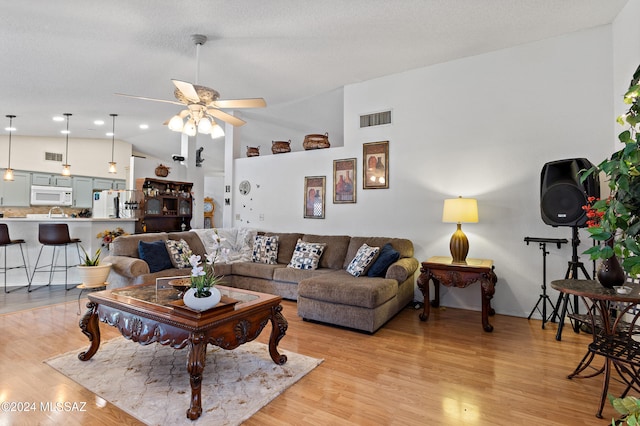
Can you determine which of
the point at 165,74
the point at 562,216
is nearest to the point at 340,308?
the point at 562,216

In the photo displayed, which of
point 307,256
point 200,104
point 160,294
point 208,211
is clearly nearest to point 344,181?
point 307,256

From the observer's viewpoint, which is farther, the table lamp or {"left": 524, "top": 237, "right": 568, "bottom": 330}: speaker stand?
the table lamp

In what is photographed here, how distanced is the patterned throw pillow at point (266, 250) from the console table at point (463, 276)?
7.45ft

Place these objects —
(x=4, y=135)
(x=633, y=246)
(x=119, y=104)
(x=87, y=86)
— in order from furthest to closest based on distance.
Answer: (x=4, y=135)
(x=119, y=104)
(x=87, y=86)
(x=633, y=246)

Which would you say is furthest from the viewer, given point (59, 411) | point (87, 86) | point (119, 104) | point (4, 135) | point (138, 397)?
point (4, 135)

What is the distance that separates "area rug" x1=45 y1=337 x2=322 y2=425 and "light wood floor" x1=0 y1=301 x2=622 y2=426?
0.08 metres

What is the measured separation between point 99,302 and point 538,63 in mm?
5079

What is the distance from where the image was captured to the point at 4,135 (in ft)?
24.2

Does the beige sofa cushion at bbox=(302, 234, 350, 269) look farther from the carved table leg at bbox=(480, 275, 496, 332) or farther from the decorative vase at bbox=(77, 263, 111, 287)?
the decorative vase at bbox=(77, 263, 111, 287)

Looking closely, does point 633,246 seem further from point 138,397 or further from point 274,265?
point 274,265

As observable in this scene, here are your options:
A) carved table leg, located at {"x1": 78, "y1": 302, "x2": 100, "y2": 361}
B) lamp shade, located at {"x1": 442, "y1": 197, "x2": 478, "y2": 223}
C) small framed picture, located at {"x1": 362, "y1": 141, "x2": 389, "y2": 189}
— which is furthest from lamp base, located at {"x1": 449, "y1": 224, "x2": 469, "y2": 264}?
carved table leg, located at {"x1": 78, "y1": 302, "x2": 100, "y2": 361}

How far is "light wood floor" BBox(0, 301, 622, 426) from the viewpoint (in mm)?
1920

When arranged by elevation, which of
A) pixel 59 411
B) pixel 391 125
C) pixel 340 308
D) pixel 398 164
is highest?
pixel 391 125

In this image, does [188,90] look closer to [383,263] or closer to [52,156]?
[383,263]
